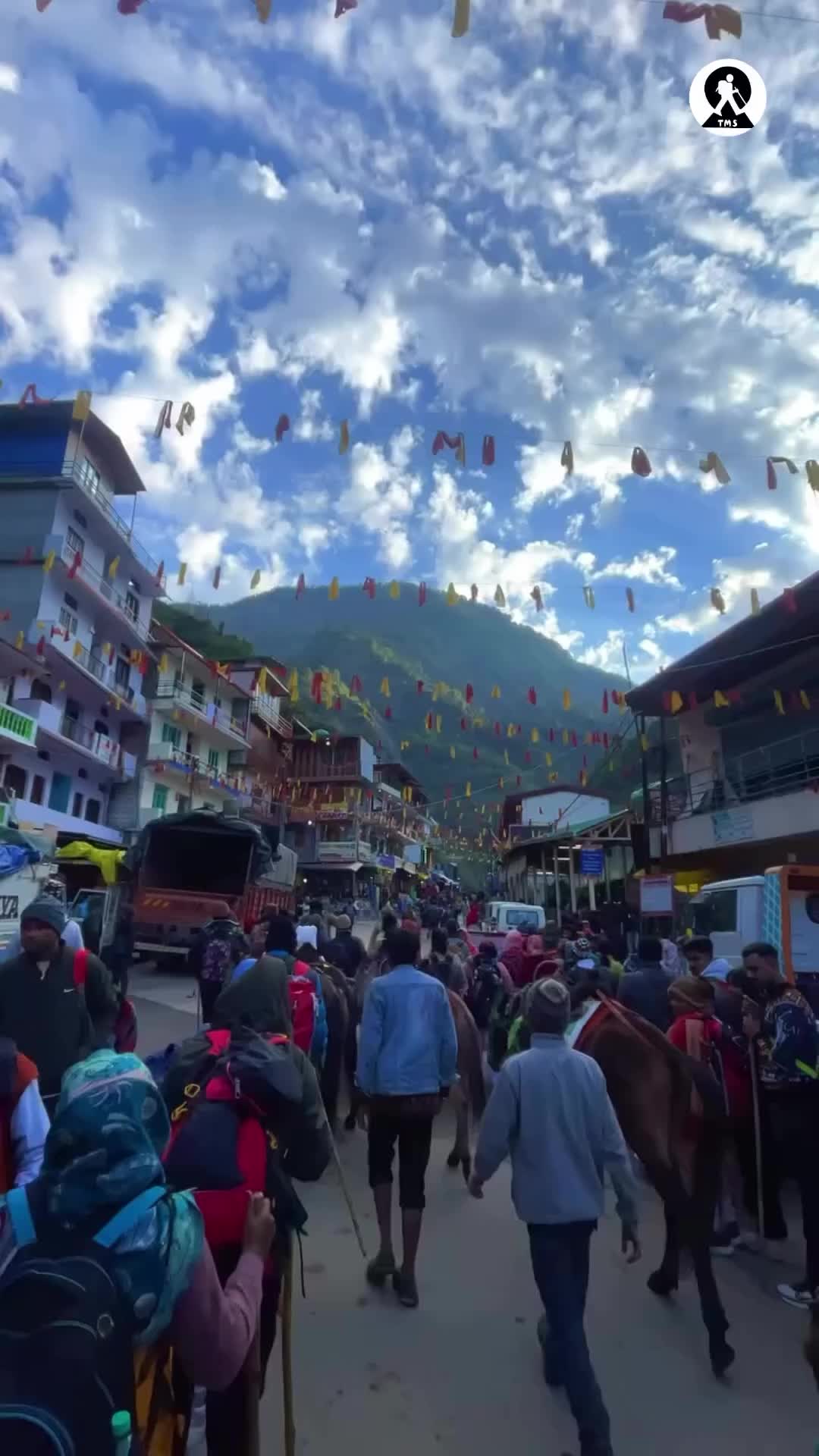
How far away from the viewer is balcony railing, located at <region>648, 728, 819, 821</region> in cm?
1614

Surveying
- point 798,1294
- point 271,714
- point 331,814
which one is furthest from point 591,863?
point 331,814

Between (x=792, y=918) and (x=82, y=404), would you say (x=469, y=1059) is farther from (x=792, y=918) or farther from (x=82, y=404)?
(x=82, y=404)

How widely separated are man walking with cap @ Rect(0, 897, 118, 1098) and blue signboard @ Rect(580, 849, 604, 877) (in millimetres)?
16017

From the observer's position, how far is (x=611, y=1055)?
12.7 feet

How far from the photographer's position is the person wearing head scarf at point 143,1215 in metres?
1.42

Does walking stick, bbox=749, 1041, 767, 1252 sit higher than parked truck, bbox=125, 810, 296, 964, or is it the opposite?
parked truck, bbox=125, 810, 296, 964

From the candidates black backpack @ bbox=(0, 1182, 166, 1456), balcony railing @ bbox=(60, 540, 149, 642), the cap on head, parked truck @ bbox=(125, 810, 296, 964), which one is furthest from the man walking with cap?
balcony railing @ bbox=(60, 540, 149, 642)

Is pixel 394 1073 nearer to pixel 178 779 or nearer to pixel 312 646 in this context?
pixel 178 779

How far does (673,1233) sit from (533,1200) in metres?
1.57

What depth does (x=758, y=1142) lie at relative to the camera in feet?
14.5

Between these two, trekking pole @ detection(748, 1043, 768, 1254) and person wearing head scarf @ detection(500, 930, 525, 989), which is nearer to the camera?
trekking pole @ detection(748, 1043, 768, 1254)

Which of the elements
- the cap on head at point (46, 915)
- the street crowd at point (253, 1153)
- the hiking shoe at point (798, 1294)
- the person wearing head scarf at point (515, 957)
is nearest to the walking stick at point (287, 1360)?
the street crowd at point (253, 1153)

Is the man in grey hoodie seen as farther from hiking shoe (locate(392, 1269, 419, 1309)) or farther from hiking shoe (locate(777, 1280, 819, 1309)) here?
hiking shoe (locate(777, 1280, 819, 1309))

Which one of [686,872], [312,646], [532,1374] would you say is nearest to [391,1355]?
[532,1374]
